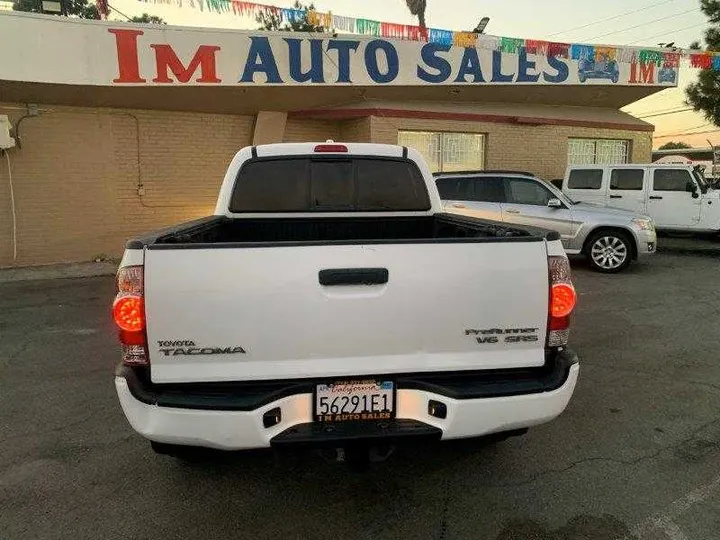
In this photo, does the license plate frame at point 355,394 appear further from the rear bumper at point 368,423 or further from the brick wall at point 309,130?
the brick wall at point 309,130

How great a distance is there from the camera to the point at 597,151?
15.7 m

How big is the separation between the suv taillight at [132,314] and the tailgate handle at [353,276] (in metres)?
0.79

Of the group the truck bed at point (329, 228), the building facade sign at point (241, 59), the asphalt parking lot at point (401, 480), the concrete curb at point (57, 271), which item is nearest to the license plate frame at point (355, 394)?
the asphalt parking lot at point (401, 480)

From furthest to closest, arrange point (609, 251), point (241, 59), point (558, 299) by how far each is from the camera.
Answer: point (241, 59), point (609, 251), point (558, 299)

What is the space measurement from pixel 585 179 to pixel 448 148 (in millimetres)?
3355

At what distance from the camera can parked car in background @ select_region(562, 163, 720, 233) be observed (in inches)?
469

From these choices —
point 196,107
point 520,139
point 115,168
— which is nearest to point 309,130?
point 196,107

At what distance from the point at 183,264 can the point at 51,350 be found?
14.1 feet

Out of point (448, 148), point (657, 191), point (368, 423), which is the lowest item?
point (368, 423)

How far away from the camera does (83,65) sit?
9.15 m

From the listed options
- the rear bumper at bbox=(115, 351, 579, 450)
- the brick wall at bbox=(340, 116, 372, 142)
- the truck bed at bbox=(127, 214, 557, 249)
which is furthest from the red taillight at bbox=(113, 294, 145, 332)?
the brick wall at bbox=(340, 116, 372, 142)

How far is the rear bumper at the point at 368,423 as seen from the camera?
2.35 m

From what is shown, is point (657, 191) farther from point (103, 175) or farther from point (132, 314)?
point (132, 314)

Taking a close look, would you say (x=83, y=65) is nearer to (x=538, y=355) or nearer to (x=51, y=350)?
(x=51, y=350)
